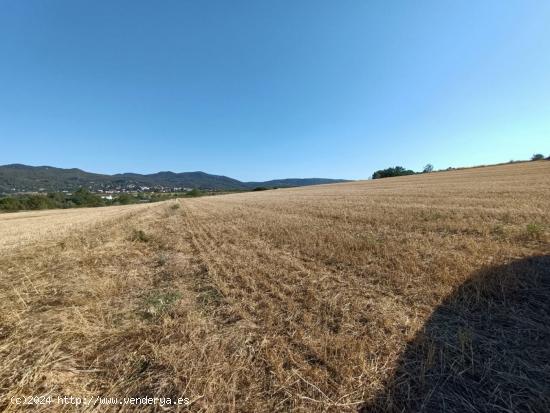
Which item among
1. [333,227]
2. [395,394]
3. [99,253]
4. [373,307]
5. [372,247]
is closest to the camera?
[395,394]

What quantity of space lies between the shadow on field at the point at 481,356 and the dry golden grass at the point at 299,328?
0.02m

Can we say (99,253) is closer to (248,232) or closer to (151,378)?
(248,232)

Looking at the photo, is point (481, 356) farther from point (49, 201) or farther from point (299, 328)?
point (49, 201)

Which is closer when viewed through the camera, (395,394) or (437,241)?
(395,394)

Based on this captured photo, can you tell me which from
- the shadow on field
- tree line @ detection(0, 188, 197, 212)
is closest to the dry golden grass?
the shadow on field

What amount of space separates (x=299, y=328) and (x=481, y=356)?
77.7 inches

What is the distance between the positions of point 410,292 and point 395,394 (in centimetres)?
214

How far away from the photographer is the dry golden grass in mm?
2311

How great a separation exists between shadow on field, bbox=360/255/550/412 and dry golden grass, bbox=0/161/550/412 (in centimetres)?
2

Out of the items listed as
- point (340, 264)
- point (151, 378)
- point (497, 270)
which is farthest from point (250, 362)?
point (497, 270)

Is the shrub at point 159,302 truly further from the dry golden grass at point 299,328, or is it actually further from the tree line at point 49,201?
the tree line at point 49,201

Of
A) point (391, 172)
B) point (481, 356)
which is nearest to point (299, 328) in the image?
point (481, 356)

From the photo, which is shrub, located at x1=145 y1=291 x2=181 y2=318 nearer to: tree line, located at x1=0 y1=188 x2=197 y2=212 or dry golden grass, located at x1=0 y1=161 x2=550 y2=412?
dry golden grass, located at x1=0 y1=161 x2=550 y2=412

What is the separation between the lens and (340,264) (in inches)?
222
